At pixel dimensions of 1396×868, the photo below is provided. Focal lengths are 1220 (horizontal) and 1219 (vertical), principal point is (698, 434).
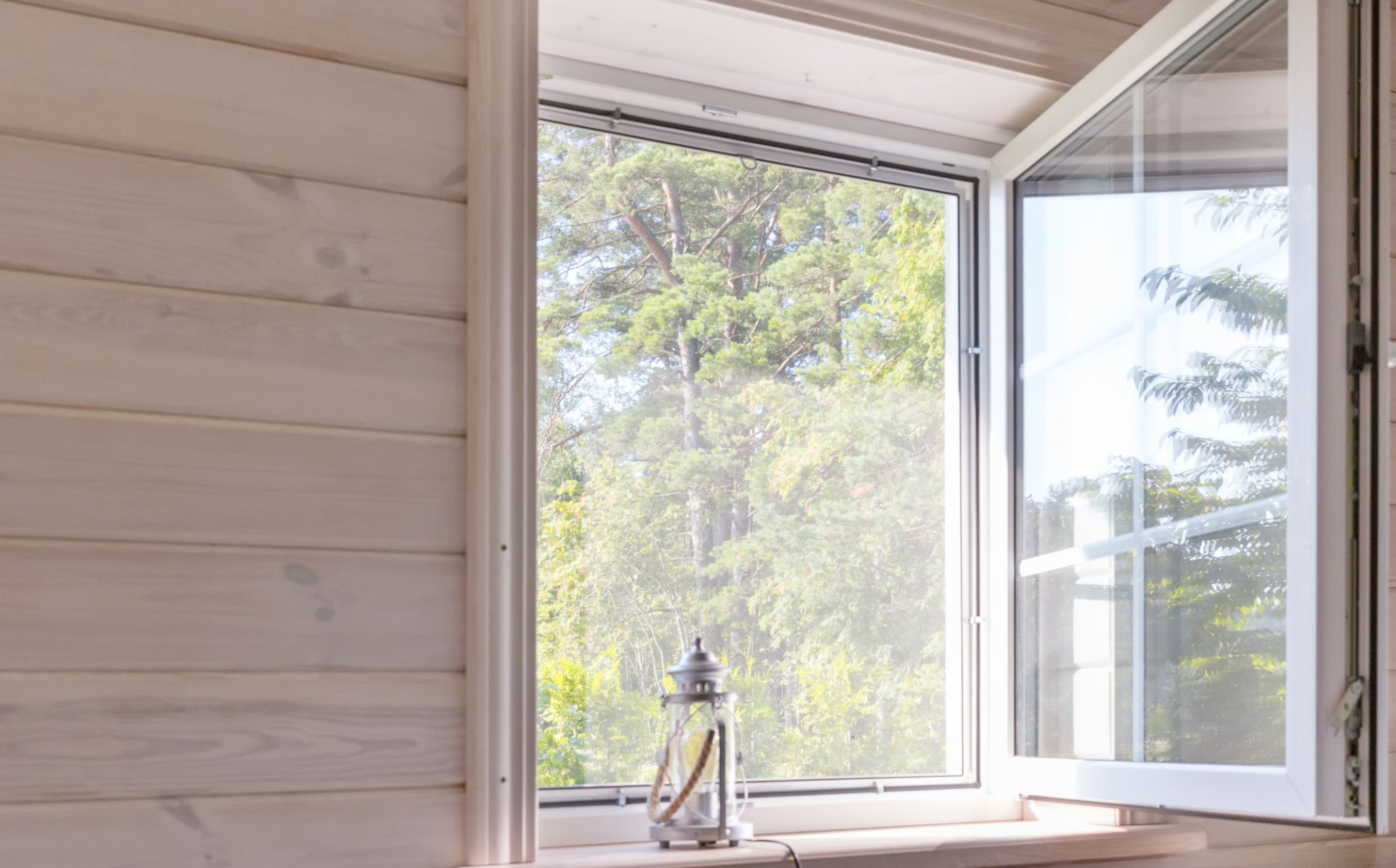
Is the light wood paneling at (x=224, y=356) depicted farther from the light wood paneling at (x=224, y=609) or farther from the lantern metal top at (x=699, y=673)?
the lantern metal top at (x=699, y=673)

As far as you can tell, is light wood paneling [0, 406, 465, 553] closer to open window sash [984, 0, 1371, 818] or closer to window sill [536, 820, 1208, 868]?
window sill [536, 820, 1208, 868]

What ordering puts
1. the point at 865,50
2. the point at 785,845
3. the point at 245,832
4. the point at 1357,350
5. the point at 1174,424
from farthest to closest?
the point at 865,50, the point at 1174,424, the point at 785,845, the point at 1357,350, the point at 245,832

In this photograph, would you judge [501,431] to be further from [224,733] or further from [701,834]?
[701,834]

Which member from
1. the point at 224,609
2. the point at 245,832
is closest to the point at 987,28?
the point at 224,609

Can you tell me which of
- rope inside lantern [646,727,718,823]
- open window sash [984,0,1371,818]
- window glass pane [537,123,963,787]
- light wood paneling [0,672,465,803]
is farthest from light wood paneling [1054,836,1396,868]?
light wood paneling [0,672,465,803]

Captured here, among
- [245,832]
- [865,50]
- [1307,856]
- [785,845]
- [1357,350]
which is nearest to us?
[245,832]

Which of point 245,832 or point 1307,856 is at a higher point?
point 245,832

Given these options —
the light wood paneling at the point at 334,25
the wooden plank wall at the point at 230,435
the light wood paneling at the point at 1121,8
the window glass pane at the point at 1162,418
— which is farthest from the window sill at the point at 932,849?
the light wood paneling at the point at 1121,8

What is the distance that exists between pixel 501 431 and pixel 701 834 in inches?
21.3

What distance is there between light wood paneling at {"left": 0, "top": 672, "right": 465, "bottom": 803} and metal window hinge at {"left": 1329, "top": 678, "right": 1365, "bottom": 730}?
37.1 inches

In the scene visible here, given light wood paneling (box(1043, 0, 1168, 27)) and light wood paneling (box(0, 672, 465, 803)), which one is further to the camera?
light wood paneling (box(1043, 0, 1168, 27))

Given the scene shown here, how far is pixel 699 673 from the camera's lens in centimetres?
153

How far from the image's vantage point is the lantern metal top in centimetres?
153

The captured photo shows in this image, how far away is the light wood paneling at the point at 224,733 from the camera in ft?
3.81
